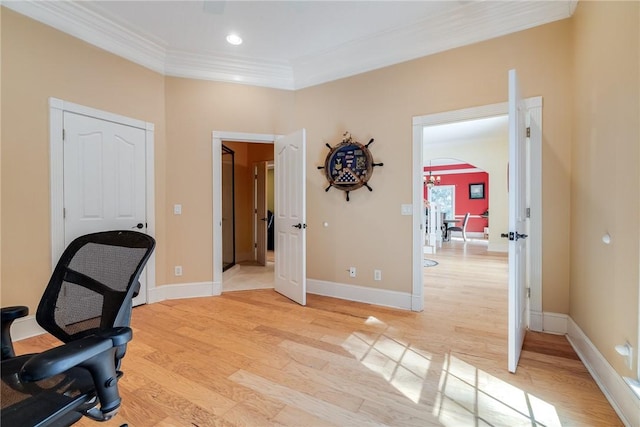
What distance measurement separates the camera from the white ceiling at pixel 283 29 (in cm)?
258

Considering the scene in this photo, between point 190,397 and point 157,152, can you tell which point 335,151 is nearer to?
point 157,152

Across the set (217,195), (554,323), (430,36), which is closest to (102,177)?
(217,195)

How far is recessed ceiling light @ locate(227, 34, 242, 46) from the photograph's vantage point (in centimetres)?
311

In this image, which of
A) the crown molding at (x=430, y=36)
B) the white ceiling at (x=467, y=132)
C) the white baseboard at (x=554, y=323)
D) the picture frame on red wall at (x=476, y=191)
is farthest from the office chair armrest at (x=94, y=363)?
the picture frame on red wall at (x=476, y=191)

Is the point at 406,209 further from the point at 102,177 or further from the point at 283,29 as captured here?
the point at 102,177

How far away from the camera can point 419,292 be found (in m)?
3.06

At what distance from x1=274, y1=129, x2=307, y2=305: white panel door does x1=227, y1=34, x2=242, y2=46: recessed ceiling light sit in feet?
3.86

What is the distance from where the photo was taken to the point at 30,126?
2432 millimetres

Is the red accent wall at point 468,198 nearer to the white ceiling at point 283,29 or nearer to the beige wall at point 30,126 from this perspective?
the white ceiling at point 283,29

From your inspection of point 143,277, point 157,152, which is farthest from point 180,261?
point 157,152

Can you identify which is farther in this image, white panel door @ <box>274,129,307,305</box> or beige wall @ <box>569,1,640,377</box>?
white panel door @ <box>274,129,307,305</box>

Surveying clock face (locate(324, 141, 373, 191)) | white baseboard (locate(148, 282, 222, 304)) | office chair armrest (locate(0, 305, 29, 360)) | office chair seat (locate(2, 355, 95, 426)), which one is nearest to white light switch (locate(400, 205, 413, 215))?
clock face (locate(324, 141, 373, 191))

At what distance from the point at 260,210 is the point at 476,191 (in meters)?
9.05

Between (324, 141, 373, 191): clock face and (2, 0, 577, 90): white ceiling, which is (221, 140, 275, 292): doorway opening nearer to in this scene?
(2, 0, 577, 90): white ceiling
